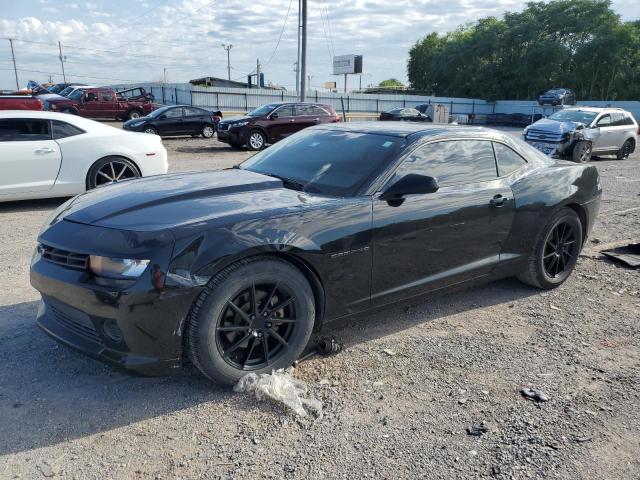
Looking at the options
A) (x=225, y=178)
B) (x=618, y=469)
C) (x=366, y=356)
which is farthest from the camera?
(x=225, y=178)

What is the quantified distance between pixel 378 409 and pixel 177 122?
64.8 ft

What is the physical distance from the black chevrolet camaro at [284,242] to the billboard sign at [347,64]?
54826mm

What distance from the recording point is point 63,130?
7887 millimetres

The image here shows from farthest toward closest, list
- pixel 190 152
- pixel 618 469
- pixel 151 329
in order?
1. pixel 190 152
2. pixel 151 329
3. pixel 618 469

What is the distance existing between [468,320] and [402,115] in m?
26.9

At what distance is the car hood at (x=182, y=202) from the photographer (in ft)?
10.0

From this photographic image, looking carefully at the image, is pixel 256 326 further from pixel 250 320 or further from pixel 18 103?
pixel 18 103

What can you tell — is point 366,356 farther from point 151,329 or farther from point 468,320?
point 151,329

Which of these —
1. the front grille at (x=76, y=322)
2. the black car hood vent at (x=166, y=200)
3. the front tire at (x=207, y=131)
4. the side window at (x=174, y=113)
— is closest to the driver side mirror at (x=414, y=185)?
the black car hood vent at (x=166, y=200)

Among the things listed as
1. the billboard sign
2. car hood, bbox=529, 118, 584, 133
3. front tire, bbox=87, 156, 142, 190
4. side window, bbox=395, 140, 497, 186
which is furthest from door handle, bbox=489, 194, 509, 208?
the billboard sign

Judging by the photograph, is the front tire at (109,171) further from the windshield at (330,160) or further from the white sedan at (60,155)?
the windshield at (330,160)

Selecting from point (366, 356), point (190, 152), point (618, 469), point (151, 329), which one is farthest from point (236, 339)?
point (190, 152)

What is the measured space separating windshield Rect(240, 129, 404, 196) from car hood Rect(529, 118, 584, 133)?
1315cm

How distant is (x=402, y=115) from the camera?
30.0m
